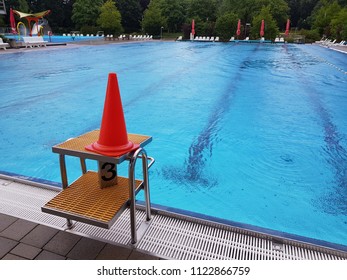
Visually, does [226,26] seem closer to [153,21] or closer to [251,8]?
Result: [153,21]

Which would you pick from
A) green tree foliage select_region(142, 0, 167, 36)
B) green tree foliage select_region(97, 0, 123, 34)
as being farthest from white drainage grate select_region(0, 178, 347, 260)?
green tree foliage select_region(142, 0, 167, 36)

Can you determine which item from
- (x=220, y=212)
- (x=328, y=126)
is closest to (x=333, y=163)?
(x=328, y=126)

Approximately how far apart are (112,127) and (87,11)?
42.4m

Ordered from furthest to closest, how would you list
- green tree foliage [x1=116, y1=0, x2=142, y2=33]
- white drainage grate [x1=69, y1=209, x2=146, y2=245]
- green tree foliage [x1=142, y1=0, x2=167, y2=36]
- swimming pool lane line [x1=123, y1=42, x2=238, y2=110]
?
green tree foliage [x1=116, y1=0, x2=142, y2=33]
green tree foliage [x1=142, y1=0, x2=167, y2=36]
swimming pool lane line [x1=123, y1=42, x2=238, y2=110]
white drainage grate [x1=69, y1=209, x2=146, y2=245]

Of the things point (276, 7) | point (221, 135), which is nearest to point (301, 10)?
point (276, 7)

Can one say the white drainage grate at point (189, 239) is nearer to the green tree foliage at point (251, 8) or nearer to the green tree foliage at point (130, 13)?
the green tree foliage at point (251, 8)

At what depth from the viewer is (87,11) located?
38.3 metres

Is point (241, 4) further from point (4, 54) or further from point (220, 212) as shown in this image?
point (220, 212)

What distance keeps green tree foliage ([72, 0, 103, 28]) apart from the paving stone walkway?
138 ft

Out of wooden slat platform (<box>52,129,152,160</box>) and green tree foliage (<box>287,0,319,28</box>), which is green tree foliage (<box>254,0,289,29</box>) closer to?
green tree foliage (<box>287,0,319,28</box>)

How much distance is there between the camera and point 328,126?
16.5ft

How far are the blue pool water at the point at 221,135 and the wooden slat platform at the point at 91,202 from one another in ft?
3.98

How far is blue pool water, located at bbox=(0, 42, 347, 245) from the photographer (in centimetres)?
295

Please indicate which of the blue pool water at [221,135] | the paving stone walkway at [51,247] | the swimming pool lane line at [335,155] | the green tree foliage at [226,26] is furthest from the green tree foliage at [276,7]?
the paving stone walkway at [51,247]
